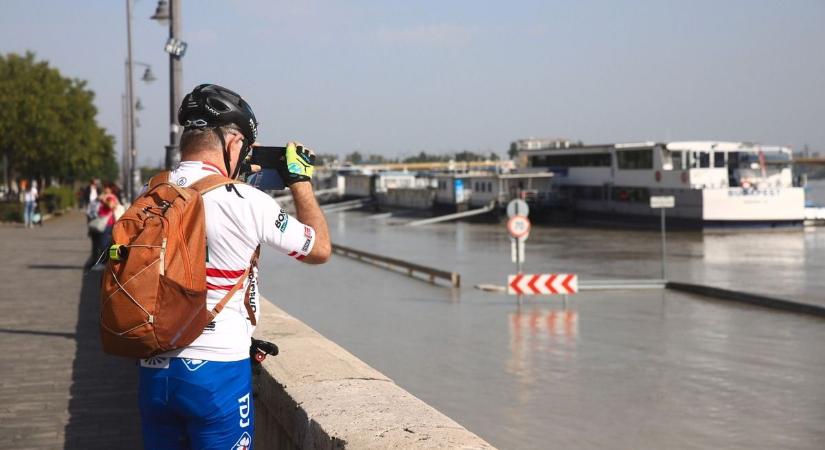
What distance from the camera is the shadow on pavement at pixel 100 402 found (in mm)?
6770

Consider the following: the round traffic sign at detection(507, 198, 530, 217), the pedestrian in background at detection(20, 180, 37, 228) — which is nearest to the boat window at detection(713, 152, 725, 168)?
the pedestrian in background at detection(20, 180, 37, 228)

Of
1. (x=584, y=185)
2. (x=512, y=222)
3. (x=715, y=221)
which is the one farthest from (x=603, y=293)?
(x=584, y=185)

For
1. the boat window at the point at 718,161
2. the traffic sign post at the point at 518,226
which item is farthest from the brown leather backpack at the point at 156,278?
the boat window at the point at 718,161

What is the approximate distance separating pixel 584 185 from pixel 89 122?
34.3 meters

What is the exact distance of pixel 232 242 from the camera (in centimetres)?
332

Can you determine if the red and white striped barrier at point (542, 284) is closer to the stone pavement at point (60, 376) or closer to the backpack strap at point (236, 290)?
the stone pavement at point (60, 376)

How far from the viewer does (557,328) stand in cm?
2097

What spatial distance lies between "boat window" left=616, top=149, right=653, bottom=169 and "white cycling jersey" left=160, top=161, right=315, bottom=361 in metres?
67.3

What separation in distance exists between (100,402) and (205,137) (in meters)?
4.99

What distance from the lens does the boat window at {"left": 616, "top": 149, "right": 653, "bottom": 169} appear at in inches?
2726

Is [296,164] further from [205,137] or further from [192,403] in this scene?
[192,403]

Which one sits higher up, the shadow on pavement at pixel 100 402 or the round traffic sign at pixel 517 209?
the round traffic sign at pixel 517 209

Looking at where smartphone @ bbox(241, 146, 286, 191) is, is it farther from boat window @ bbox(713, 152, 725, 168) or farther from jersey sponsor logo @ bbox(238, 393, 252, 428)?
boat window @ bbox(713, 152, 725, 168)

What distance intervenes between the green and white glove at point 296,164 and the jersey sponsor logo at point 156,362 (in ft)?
2.50
